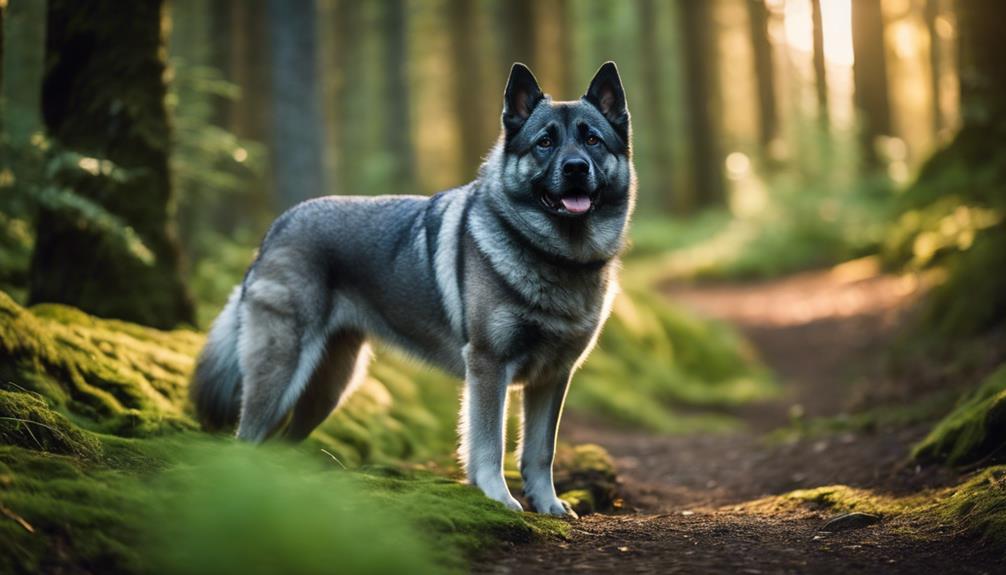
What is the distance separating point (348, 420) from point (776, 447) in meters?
3.66

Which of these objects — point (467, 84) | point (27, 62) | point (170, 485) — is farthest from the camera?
point (467, 84)

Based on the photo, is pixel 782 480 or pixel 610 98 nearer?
pixel 610 98

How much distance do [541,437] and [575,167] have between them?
161 centimetres

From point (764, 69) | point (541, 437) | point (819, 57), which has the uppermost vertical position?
point (819, 57)

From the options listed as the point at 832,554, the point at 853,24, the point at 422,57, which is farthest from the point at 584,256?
the point at 422,57

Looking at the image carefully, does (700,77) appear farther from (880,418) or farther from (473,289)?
(473,289)

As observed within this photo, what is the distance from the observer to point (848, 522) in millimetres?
4484

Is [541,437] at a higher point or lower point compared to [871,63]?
lower

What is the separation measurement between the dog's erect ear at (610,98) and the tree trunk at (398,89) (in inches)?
647

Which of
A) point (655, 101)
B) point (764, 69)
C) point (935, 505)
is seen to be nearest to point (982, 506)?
point (935, 505)

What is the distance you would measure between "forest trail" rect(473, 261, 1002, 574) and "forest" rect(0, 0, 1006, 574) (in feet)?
0.11

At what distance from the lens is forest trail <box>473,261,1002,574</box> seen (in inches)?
144

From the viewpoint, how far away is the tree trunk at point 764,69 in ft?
94.1

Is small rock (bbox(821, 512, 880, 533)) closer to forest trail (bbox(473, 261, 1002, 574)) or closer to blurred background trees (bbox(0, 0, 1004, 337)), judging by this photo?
forest trail (bbox(473, 261, 1002, 574))
